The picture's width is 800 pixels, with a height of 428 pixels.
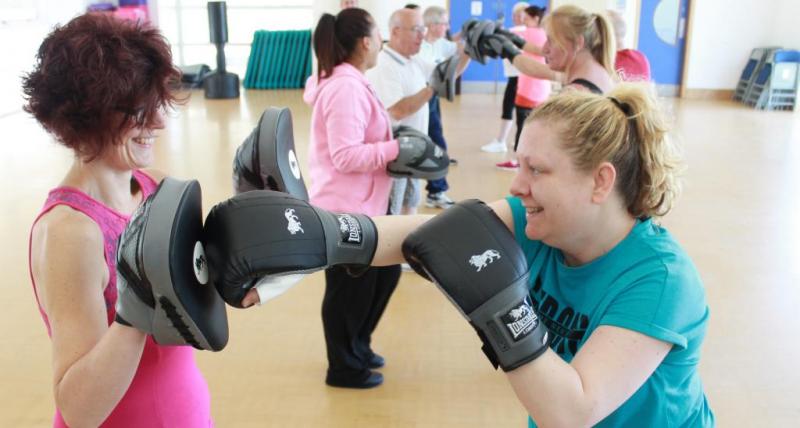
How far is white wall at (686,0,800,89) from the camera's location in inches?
396

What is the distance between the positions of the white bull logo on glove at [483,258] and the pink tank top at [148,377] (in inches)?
24.9

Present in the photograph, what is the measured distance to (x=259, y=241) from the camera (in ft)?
3.87

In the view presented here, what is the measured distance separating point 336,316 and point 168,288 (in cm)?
171

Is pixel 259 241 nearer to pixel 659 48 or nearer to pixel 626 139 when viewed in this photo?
pixel 626 139

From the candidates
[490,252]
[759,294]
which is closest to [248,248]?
[490,252]

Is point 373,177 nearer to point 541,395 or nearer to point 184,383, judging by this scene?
point 184,383

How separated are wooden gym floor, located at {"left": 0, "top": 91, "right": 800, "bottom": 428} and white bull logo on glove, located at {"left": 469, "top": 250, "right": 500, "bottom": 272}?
526 mm

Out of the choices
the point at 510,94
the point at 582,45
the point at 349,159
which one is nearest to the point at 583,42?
the point at 582,45

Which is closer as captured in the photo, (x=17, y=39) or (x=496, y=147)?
(x=496, y=147)

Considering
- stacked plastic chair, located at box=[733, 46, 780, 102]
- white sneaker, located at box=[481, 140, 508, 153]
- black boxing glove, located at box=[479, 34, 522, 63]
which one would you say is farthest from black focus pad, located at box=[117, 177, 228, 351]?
stacked plastic chair, located at box=[733, 46, 780, 102]

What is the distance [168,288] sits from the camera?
1.06 metres

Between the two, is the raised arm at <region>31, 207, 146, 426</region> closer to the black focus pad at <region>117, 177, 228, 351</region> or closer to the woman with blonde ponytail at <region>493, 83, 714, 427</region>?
the black focus pad at <region>117, 177, 228, 351</region>

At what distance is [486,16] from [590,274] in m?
9.65

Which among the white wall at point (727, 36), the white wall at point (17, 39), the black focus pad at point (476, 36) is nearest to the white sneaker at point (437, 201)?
the black focus pad at point (476, 36)
